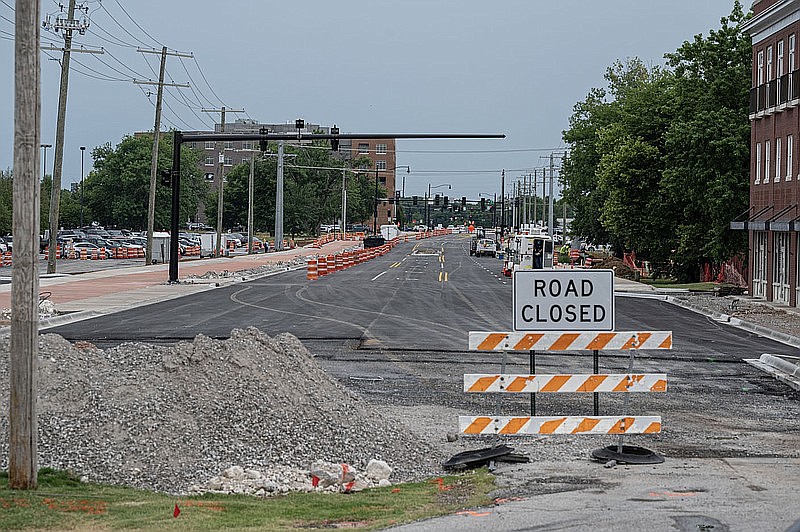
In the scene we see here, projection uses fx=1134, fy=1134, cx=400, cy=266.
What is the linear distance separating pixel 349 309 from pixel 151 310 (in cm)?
605

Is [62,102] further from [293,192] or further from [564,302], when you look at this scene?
[293,192]

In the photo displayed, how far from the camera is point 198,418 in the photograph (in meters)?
11.7

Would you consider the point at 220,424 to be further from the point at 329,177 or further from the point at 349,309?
the point at 329,177

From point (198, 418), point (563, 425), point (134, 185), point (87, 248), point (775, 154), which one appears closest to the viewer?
point (563, 425)

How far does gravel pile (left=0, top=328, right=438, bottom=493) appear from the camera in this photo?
10.9m

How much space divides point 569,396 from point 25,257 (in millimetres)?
9041

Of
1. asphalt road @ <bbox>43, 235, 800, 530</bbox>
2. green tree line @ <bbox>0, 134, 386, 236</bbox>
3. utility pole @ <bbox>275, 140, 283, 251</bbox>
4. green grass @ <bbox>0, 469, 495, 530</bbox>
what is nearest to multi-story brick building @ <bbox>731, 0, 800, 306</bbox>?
asphalt road @ <bbox>43, 235, 800, 530</bbox>

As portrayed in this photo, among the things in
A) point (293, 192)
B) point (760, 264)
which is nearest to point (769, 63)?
point (760, 264)

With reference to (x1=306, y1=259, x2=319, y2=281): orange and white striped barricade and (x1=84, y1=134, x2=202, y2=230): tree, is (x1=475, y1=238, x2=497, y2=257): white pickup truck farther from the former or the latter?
(x1=306, y1=259, x2=319, y2=281): orange and white striped barricade

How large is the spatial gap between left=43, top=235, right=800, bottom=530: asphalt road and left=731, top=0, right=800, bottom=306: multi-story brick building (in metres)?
4.48

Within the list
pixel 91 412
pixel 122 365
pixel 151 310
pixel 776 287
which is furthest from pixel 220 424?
pixel 776 287

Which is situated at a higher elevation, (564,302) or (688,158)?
(688,158)

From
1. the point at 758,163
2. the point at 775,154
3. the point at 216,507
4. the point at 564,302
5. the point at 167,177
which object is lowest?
the point at 216,507

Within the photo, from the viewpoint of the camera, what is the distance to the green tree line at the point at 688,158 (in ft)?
160
